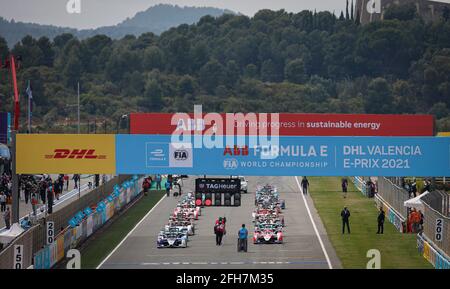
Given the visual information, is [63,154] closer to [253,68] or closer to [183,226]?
[183,226]

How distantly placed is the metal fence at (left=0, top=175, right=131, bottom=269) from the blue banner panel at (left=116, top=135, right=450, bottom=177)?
10.6ft

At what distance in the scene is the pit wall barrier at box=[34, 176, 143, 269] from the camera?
81.7ft

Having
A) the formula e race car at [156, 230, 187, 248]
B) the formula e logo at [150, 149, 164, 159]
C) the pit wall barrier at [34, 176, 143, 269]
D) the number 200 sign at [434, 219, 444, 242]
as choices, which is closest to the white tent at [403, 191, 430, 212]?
the number 200 sign at [434, 219, 444, 242]

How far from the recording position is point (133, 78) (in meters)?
121

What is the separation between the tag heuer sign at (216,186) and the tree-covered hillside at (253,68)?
65.3 m

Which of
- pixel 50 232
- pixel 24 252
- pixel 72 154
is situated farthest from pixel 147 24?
pixel 24 252

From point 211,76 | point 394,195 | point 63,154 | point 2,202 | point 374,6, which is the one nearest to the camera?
point 63,154

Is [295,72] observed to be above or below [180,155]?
above

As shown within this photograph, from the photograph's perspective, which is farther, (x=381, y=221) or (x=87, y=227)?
(x=381, y=221)

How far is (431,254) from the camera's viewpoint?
2730 cm

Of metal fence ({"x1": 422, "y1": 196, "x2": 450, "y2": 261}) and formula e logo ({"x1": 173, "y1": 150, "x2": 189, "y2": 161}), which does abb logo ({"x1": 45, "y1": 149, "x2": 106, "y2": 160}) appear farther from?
metal fence ({"x1": 422, "y1": 196, "x2": 450, "y2": 261})

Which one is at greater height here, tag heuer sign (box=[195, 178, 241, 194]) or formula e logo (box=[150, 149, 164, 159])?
formula e logo (box=[150, 149, 164, 159])

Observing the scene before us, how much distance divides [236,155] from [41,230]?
18.9 ft

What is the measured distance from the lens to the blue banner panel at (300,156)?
26.2 metres
